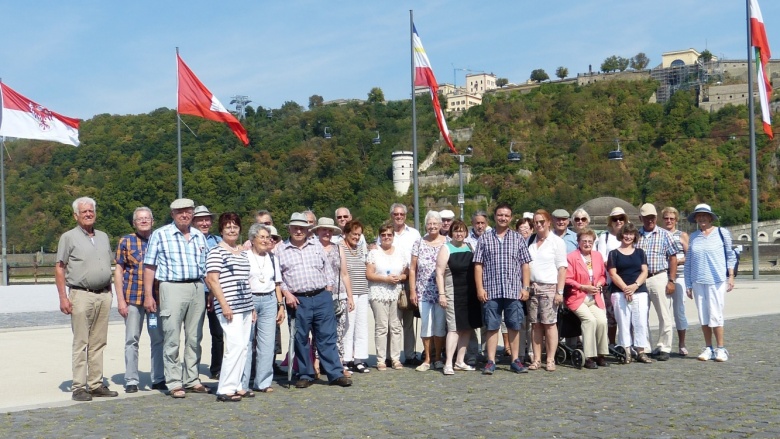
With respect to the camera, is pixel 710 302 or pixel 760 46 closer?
pixel 710 302

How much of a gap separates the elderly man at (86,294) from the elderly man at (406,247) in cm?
318

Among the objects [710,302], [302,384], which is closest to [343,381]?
[302,384]

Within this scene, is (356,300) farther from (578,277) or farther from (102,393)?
(102,393)

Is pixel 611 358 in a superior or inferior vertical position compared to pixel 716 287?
inferior

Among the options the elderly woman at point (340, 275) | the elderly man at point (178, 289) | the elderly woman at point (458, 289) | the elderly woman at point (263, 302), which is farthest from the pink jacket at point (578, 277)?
the elderly man at point (178, 289)

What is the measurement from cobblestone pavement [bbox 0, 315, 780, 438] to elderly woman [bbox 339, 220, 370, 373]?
0.39 m

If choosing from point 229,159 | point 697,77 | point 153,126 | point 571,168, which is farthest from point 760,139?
point 153,126

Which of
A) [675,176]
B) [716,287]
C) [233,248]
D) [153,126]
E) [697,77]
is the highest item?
[697,77]

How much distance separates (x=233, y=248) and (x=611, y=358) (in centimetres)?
464

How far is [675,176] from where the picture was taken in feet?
291

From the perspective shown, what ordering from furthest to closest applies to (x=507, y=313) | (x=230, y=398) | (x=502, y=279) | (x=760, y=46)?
(x=760, y=46) → (x=507, y=313) → (x=502, y=279) → (x=230, y=398)

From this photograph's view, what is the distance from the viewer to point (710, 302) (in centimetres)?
923

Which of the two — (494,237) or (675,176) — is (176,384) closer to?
(494,237)

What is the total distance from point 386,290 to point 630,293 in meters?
2.70
